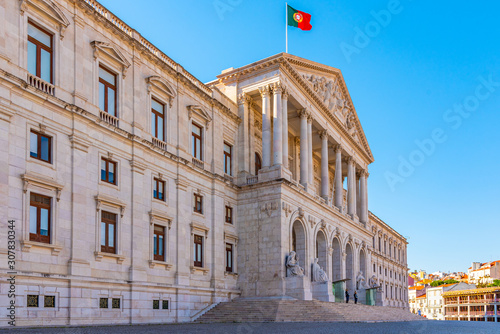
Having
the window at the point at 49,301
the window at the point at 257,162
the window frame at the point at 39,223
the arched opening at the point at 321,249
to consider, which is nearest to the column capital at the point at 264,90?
the window at the point at 257,162

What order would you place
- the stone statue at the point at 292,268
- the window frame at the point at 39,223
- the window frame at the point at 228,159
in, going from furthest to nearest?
1. the window frame at the point at 228,159
2. the stone statue at the point at 292,268
3. the window frame at the point at 39,223

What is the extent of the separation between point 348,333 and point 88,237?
1303cm

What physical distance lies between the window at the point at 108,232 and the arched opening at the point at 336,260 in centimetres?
2819

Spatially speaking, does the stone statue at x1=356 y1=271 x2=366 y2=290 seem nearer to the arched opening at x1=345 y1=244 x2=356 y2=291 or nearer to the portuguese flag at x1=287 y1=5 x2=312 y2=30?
the arched opening at x1=345 y1=244 x2=356 y2=291

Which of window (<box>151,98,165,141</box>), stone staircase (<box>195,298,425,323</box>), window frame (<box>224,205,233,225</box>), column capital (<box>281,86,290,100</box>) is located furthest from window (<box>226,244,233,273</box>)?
column capital (<box>281,86,290,100</box>)

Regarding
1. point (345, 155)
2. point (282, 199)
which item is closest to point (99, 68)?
point (282, 199)

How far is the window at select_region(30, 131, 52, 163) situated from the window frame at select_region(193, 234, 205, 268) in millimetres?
13213

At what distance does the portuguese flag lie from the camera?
4500 cm

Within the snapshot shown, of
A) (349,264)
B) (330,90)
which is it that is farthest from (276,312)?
(330,90)

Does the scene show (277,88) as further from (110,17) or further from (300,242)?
(110,17)

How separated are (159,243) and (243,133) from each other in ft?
45.0

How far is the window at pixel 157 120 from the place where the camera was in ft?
109

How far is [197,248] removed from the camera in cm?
3600

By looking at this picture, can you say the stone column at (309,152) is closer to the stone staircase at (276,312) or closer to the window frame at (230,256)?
the window frame at (230,256)
